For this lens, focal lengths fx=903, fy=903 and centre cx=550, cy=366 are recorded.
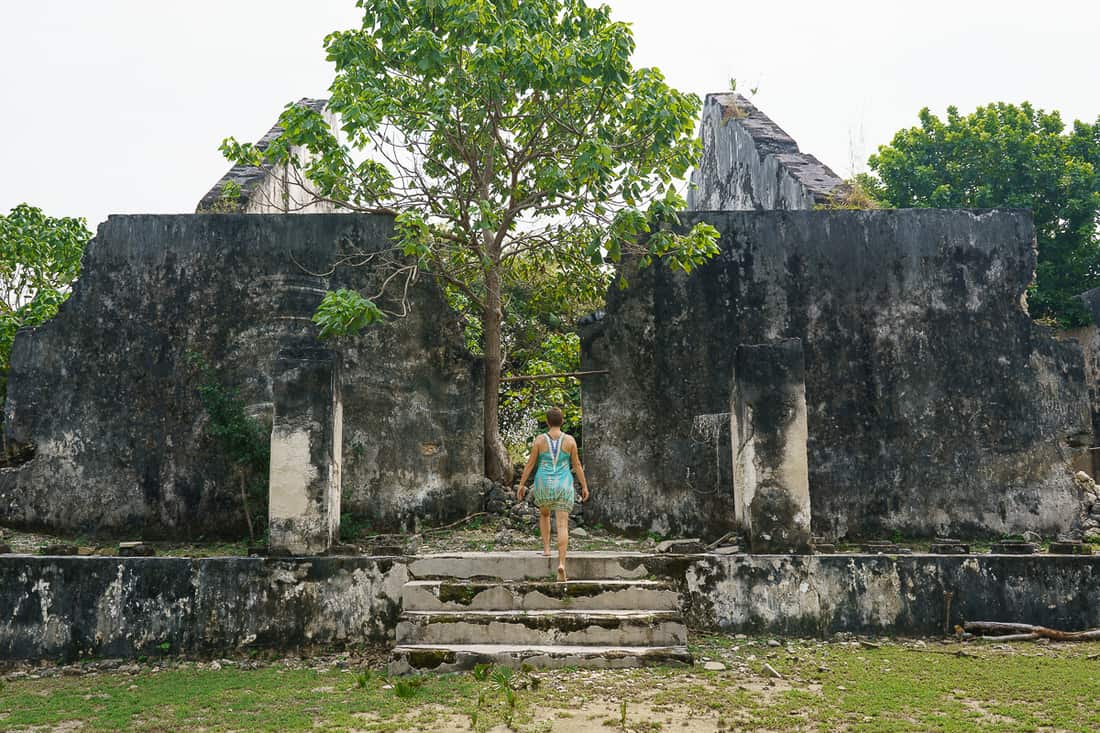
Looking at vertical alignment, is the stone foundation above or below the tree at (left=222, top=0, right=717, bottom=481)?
below

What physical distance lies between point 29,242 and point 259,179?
376 centimetres

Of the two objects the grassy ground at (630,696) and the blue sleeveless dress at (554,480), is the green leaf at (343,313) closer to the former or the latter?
the blue sleeveless dress at (554,480)

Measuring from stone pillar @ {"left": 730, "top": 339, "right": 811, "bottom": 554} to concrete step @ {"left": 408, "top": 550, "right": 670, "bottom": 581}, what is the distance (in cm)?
85

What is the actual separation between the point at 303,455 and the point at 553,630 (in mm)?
2335

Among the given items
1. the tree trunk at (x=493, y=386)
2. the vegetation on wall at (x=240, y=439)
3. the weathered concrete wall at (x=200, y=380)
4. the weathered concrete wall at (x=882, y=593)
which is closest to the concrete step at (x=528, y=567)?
the weathered concrete wall at (x=882, y=593)

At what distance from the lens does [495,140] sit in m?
9.11

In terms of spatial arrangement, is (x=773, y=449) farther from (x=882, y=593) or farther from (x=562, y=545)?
(x=562, y=545)

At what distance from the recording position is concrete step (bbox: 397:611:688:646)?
599 centimetres

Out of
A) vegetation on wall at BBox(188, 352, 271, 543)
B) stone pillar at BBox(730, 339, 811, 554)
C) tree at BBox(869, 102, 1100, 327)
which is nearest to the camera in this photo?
stone pillar at BBox(730, 339, 811, 554)

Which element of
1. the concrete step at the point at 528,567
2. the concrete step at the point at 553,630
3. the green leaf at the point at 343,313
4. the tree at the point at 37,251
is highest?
the tree at the point at 37,251

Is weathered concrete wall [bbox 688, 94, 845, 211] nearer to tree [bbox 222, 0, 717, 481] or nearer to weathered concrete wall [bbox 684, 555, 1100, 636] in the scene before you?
tree [bbox 222, 0, 717, 481]

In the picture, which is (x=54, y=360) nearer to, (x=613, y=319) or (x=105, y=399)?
Answer: (x=105, y=399)

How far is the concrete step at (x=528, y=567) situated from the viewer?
21.6 feet

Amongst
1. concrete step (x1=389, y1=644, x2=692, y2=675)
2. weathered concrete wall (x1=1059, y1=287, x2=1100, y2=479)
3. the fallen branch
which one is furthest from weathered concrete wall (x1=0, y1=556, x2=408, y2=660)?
weathered concrete wall (x1=1059, y1=287, x2=1100, y2=479)
